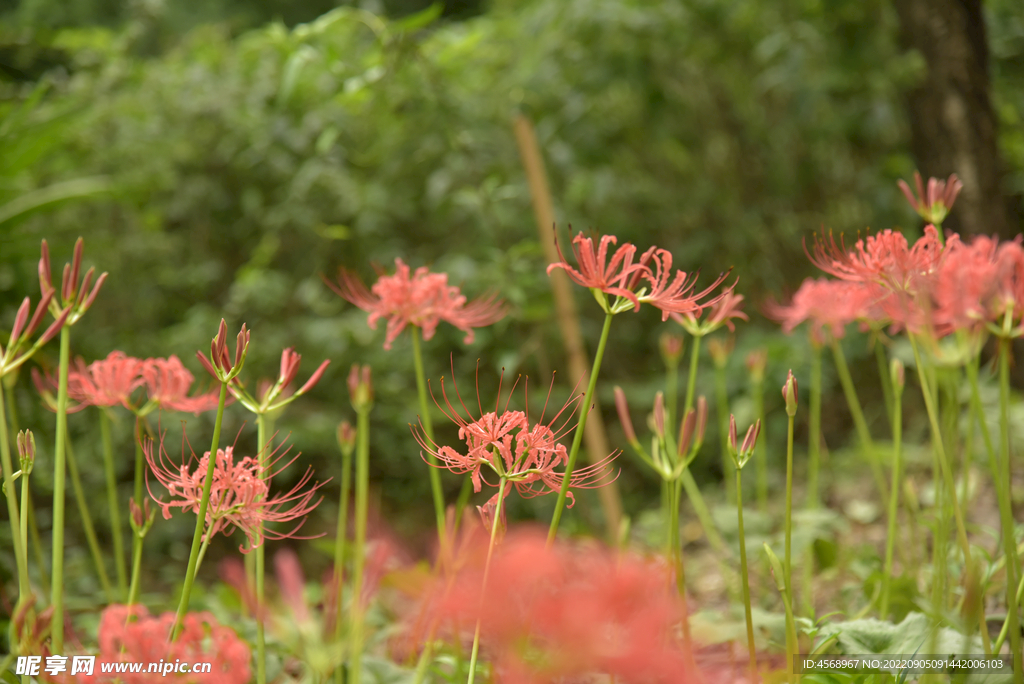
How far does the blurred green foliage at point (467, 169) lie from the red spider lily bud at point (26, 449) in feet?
4.12

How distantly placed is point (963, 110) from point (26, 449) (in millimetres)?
2189

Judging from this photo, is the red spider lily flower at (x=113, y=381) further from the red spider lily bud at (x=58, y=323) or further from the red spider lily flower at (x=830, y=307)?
the red spider lily flower at (x=830, y=307)

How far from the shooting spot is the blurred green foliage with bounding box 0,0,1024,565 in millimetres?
2234

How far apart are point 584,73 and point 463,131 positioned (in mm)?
661

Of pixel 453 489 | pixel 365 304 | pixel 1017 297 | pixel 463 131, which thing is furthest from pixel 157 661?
pixel 453 489

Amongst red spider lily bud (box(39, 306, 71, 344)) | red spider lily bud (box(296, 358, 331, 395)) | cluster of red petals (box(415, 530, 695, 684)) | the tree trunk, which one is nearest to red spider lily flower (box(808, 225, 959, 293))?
cluster of red petals (box(415, 530, 695, 684))

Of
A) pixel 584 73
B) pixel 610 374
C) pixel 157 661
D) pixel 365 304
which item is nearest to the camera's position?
pixel 157 661

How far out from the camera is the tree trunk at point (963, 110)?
185 centimetres

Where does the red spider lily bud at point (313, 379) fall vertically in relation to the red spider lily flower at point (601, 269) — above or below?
below

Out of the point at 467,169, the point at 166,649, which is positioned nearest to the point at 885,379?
the point at 467,169

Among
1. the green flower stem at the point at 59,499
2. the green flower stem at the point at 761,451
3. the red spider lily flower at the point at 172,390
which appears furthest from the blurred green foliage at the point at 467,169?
the green flower stem at the point at 59,499

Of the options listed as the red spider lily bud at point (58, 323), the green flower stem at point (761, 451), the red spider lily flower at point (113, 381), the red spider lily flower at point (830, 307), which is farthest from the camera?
the green flower stem at point (761, 451)

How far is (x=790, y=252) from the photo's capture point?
276 centimetres

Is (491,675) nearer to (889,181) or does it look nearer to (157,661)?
(157,661)
